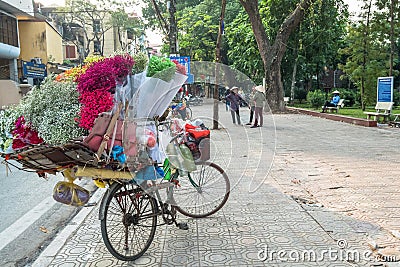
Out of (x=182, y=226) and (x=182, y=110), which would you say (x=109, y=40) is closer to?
(x=182, y=110)

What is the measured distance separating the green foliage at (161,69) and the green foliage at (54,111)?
69 centimetres

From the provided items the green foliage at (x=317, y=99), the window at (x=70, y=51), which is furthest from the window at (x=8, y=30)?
the window at (x=70, y=51)

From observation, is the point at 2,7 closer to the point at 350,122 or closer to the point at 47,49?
the point at 47,49

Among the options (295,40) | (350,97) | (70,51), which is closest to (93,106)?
(295,40)

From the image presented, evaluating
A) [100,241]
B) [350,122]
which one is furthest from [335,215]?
[350,122]

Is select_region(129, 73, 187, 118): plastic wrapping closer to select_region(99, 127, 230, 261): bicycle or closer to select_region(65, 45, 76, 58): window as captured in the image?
select_region(99, 127, 230, 261): bicycle

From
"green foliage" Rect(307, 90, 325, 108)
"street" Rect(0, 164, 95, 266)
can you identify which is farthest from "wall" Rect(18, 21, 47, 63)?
"street" Rect(0, 164, 95, 266)

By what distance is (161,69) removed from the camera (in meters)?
3.85

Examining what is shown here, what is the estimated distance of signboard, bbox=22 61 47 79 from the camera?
2972 cm

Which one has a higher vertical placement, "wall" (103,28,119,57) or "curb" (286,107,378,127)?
"wall" (103,28,119,57)

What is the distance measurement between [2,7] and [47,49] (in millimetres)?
7877

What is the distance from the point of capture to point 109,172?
369 centimetres

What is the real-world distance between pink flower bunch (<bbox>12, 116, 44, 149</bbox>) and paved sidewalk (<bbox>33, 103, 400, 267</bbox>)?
45.7 inches

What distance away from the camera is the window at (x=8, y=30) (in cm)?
2853
